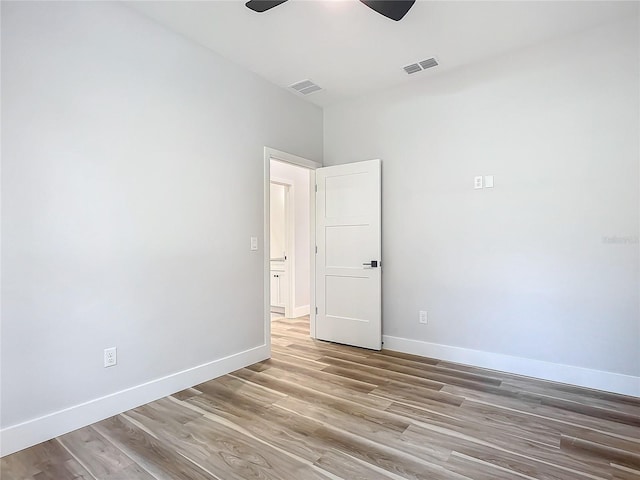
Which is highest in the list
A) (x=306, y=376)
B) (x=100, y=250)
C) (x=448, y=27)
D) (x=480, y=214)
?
(x=448, y=27)

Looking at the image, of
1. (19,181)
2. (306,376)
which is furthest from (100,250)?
(306,376)

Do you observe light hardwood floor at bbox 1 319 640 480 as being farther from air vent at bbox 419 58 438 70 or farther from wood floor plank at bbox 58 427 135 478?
air vent at bbox 419 58 438 70

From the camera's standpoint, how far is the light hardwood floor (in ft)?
6.18

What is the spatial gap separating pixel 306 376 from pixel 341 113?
119 inches

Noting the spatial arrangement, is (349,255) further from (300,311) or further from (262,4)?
(262,4)

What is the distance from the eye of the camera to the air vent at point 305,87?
12.5 ft

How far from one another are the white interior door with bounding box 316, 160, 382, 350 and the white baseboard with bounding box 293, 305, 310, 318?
133cm

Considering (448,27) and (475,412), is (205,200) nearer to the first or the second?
(448,27)

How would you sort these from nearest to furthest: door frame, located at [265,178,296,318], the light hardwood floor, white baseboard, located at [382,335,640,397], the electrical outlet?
the light hardwood floor, the electrical outlet, white baseboard, located at [382,335,640,397], door frame, located at [265,178,296,318]

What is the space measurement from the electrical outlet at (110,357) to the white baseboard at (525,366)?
2635 millimetres

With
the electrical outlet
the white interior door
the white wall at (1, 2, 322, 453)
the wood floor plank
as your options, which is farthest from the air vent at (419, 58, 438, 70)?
the wood floor plank

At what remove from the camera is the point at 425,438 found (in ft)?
7.13

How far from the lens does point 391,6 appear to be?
2186mm

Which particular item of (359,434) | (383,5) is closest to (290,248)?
(359,434)
